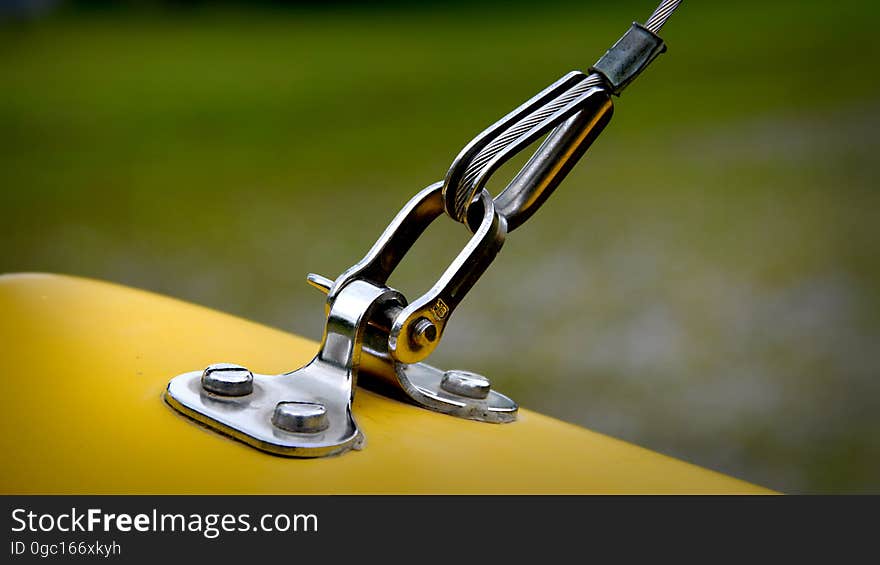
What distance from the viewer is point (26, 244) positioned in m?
2.21

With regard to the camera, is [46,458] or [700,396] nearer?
[46,458]

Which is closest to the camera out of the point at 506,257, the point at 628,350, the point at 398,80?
the point at 628,350

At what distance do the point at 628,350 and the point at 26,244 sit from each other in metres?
1.38

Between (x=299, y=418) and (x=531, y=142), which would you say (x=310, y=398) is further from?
(x=531, y=142)


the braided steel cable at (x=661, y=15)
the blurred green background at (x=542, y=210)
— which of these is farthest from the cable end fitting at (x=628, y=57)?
the blurred green background at (x=542, y=210)

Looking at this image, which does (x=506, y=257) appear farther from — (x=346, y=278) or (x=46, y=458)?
(x=46, y=458)

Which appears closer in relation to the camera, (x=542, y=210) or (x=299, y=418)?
(x=299, y=418)

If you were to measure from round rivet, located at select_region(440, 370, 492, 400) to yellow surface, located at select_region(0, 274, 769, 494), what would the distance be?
21 mm

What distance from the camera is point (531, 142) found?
0.58 meters

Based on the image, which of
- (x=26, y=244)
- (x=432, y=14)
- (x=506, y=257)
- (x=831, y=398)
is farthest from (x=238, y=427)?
(x=432, y=14)

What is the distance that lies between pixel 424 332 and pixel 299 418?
0.09 metres

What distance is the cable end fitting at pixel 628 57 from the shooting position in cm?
61

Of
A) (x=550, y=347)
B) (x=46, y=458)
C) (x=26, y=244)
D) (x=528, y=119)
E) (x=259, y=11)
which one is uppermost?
(x=259, y=11)

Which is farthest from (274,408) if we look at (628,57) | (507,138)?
(628,57)
